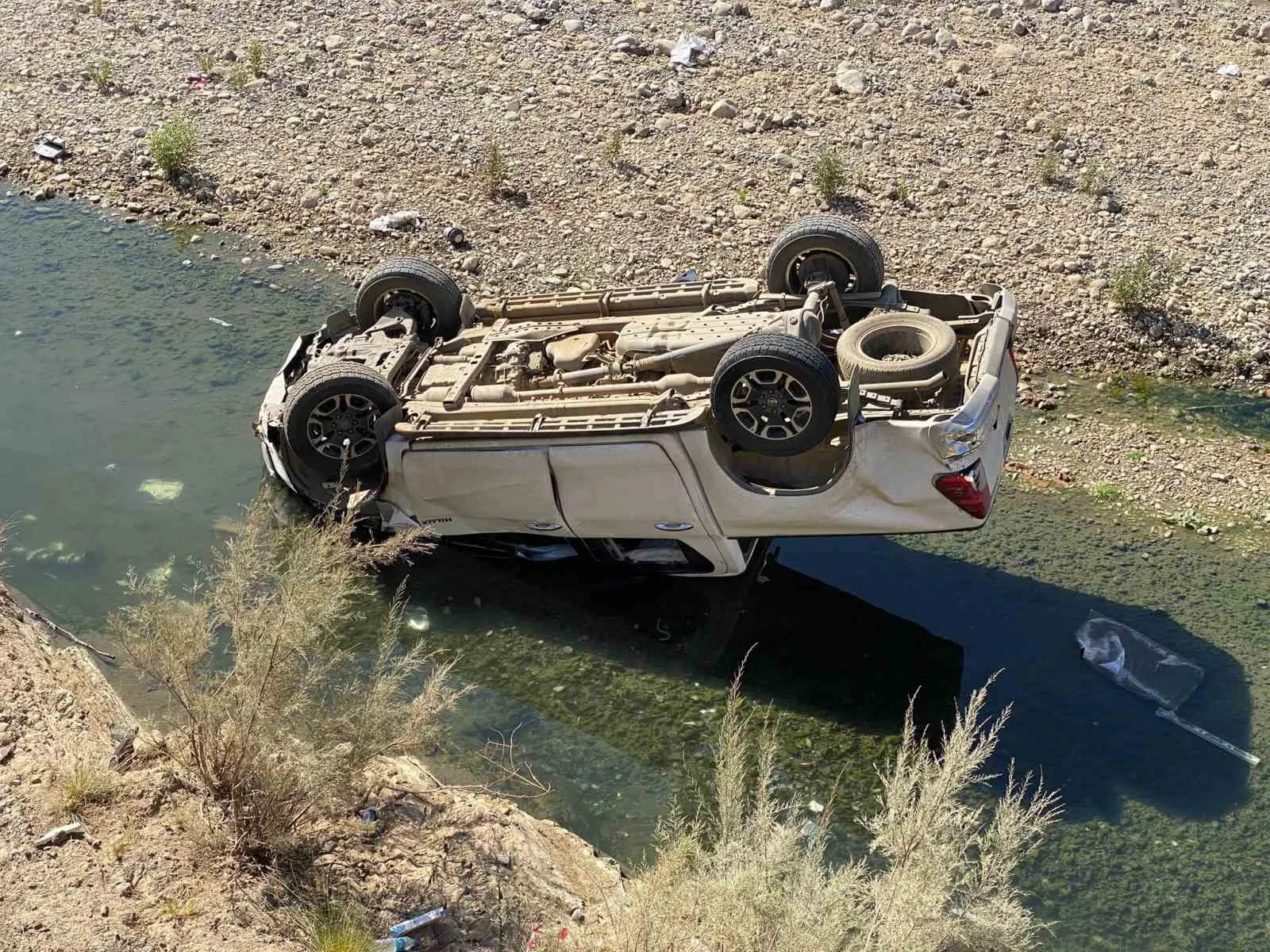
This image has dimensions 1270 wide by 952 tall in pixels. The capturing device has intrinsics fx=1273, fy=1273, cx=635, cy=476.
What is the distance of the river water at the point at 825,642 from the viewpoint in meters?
6.80

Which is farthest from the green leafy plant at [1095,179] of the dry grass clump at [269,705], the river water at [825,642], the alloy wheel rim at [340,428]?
the dry grass clump at [269,705]

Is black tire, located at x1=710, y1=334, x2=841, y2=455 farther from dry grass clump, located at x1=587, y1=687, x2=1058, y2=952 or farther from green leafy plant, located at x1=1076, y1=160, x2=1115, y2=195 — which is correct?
green leafy plant, located at x1=1076, y1=160, x2=1115, y2=195

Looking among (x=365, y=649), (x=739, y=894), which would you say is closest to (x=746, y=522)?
(x=365, y=649)

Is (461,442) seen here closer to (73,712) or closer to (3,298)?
(73,712)

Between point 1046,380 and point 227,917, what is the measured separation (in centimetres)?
806

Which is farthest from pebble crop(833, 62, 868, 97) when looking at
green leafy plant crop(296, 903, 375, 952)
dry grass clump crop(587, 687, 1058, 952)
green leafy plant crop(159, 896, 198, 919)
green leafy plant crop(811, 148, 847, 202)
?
green leafy plant crop(159, 896, 198, 919)

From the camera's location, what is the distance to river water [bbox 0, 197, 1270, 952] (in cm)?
680

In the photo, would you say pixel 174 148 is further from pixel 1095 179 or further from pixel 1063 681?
pixel 1063 681

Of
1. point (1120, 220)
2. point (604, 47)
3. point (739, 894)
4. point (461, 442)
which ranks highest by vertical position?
point (604, 47)

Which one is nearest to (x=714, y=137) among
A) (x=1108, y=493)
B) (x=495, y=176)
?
(x=495, y=176)

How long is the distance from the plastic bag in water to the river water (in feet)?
0.31

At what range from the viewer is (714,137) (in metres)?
13.9

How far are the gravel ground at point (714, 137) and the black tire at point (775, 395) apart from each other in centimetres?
473

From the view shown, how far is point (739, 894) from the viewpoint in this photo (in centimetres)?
485
